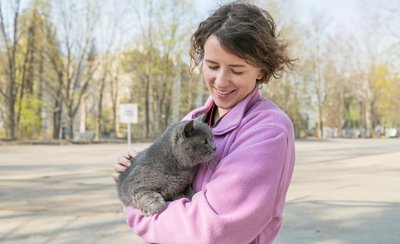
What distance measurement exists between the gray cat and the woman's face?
185 mm

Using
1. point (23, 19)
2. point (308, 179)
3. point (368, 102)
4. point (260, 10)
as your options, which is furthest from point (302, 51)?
point (260, 10)

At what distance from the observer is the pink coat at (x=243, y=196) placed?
1367 millimetres

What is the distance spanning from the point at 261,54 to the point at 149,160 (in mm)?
683

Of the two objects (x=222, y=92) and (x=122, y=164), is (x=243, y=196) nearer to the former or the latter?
(x=222, y=92)

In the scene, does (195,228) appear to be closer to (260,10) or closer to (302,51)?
(260,10)

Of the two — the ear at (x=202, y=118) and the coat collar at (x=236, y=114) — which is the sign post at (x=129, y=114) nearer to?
the ear at (x=202, y=118)

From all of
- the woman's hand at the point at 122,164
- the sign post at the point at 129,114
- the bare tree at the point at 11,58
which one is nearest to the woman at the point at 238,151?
the woman's hand at the point at 122,164

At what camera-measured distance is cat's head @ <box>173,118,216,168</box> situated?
167 cm

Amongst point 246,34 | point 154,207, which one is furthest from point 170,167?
point 246,34

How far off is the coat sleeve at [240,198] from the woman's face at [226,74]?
0.22 meters

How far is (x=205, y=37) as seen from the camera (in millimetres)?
1638

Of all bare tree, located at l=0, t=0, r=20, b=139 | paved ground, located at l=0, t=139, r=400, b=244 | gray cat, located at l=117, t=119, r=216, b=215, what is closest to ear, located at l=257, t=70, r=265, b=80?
gray cat, located at l=117, t=119, r=216, b=215

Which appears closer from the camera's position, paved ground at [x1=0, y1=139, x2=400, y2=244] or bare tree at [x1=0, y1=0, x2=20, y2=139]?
paved ground at [x1=0, y1=139, x2=400, y2=244]

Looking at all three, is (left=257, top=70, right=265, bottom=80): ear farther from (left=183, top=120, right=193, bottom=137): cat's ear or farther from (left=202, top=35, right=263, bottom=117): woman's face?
(left=183, top=120, right=193, bottom=137): cat's ear
